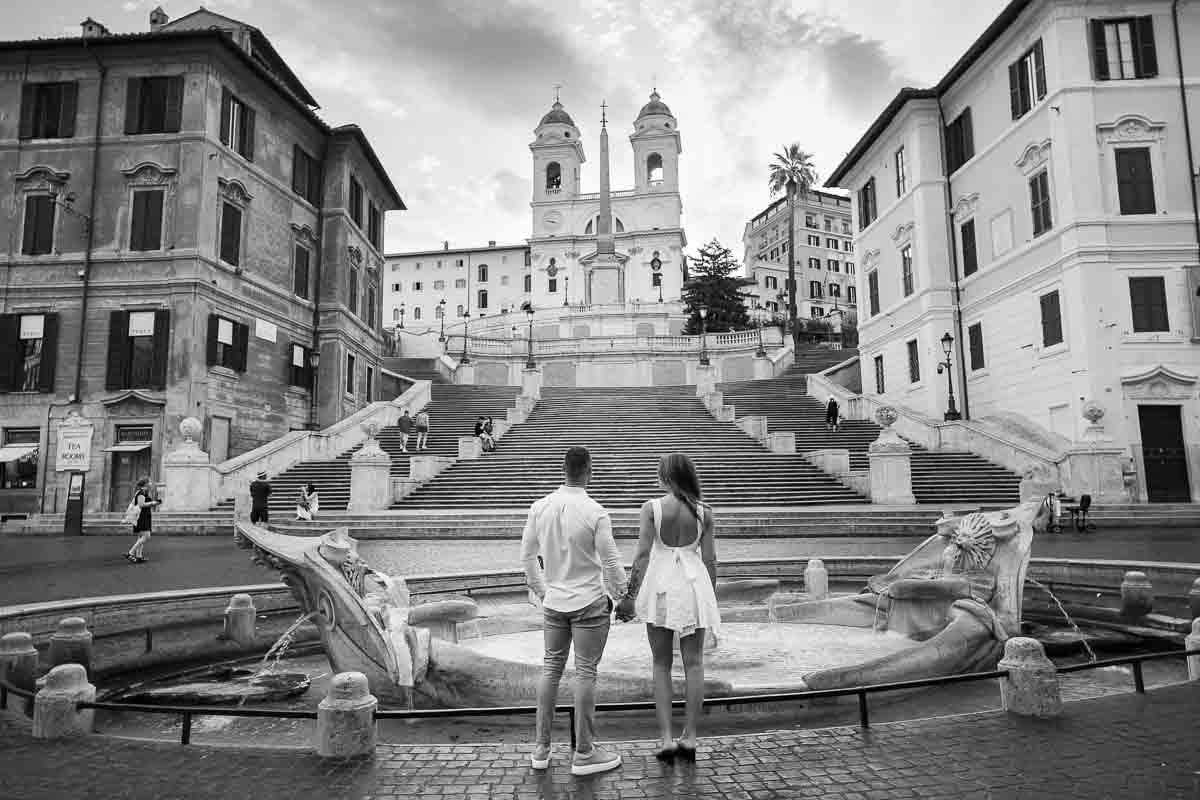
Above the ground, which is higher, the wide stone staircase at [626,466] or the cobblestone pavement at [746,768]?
the wide stone staircase at [626,466]

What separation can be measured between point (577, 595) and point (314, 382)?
1199 inches

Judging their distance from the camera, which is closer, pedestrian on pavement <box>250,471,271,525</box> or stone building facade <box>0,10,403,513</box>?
pedestrian on pavement <box>250,471,271,525</box>

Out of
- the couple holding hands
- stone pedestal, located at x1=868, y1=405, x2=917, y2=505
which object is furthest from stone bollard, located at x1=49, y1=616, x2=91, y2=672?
stone pedestal, located at x1=868, y1=405, x2=917, y2=505

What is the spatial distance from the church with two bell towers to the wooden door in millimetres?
63720

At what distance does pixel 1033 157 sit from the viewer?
81.1ft

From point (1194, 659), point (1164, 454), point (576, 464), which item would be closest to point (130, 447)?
point (576, 464)

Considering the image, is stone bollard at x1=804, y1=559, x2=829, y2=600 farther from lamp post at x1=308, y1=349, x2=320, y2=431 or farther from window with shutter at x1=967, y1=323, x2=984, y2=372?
lamp post at x1=308, y1=349, x2=320, y2=431

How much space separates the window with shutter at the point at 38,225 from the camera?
26438 millimetres

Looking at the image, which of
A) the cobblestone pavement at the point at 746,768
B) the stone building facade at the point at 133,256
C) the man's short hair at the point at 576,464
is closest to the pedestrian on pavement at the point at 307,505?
the stone building facade at the point at 133,256

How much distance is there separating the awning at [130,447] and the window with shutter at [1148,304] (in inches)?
1229

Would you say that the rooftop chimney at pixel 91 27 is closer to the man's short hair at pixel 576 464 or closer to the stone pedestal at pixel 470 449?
the stone pedestal at pixel 470 449

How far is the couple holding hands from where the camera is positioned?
4.08 metres

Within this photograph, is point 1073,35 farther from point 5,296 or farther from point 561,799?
point 5,296

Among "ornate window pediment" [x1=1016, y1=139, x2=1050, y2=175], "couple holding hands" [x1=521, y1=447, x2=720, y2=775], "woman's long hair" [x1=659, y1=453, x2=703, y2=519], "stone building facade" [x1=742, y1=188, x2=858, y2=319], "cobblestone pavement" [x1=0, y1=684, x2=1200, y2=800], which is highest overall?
"stone building facade" [x1=742, y1=188, x2=858, y2=319]
